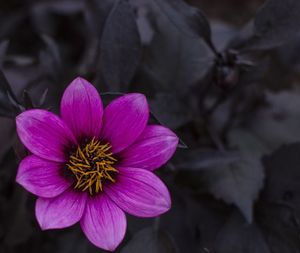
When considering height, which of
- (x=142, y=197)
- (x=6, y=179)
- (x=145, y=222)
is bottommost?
(x=6, y=179)

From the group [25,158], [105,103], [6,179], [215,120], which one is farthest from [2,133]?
[215,120]

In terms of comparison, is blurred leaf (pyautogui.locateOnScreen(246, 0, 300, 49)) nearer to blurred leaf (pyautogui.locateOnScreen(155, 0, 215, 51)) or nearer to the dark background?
the dark background

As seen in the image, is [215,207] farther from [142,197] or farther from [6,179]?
[6,179]

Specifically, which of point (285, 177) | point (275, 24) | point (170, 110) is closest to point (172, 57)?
point (170, 110)

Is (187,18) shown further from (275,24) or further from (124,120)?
(124,120)

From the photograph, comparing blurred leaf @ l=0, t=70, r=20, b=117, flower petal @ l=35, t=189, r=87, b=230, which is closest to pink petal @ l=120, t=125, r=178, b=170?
flower petal @ l=35, t=189, r=87, b=230
